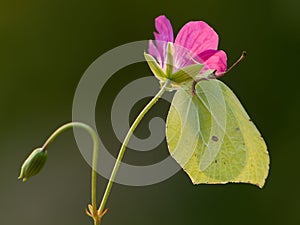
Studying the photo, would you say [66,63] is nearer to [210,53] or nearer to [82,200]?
[82,200]

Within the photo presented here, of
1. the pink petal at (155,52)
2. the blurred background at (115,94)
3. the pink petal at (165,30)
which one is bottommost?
the blurred background at (115,94)

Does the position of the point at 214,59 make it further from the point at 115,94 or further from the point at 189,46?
the point at 115,94

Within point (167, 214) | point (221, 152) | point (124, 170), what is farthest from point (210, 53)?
point (167, 214)

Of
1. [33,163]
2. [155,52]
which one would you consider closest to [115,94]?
[155,52]

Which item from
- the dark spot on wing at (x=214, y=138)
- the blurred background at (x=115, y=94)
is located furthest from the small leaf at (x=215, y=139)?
the blurred background at (x=115, y=94)

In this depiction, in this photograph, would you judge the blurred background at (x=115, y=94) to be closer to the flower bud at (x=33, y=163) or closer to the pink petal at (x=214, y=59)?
the pink petal at (x=214, y=59)

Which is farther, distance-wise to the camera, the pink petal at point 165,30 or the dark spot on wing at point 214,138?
the dark spot on wing at point 214,138

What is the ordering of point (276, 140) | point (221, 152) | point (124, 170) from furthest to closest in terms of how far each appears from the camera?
point (276, 140) → point (124, 170) → point (221, 152)
